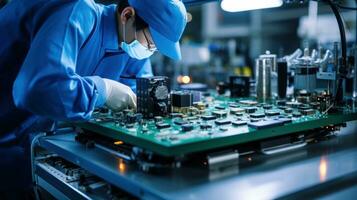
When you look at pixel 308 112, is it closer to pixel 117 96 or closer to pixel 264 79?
pixel 264 79

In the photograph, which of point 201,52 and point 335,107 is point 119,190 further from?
point 201,52

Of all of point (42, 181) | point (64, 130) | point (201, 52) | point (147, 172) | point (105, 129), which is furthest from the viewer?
point (201, 52)

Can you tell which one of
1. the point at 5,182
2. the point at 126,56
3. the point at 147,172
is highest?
the point at 126,56

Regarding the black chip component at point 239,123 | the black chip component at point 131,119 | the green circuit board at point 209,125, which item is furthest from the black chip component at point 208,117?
the black chip component at point 131,119

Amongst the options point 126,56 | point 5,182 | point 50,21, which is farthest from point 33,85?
point 126,56

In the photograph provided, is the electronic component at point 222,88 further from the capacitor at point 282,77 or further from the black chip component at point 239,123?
the black chip component at point 239,123

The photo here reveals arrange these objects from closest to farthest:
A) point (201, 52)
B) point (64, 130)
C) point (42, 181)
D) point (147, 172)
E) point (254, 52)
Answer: point (147, 172), point (42, 181), point (64, 130), point (201, 52), point (254, 52)

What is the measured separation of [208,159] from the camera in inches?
39.6

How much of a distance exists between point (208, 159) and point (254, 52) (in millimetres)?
4680

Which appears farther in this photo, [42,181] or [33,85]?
[42,181]

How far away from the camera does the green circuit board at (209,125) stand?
932 mm

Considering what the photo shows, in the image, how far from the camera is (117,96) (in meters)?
1.32

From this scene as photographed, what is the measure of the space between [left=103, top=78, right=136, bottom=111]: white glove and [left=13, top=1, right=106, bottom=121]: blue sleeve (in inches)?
5.4

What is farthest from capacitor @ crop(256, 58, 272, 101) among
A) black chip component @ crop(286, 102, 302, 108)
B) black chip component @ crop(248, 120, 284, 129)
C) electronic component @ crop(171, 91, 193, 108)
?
black chip component @ crop(248, 120, 284, 129)
